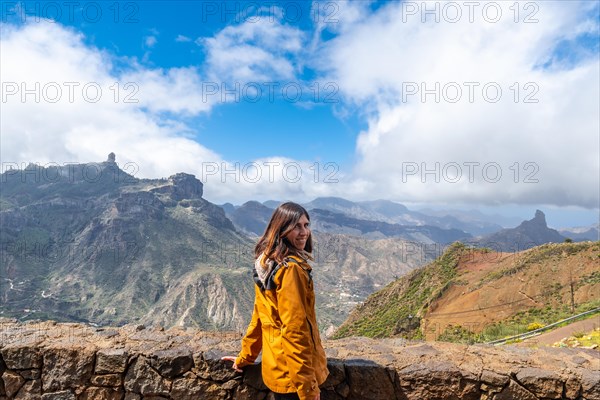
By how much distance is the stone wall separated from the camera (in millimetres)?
4086

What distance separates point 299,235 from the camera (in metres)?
3.29

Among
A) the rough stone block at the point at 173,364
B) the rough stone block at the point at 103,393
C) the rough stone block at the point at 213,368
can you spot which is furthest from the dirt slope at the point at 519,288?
the rough stone block at the point at 103,393

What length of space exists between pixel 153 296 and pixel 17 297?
5579 cm

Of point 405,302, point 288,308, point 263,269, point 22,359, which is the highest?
point 263,269

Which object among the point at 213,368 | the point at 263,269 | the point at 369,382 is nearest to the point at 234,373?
the point at 213,368

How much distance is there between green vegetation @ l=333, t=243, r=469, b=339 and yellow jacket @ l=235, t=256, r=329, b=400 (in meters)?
34.6

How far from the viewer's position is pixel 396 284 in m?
57.6

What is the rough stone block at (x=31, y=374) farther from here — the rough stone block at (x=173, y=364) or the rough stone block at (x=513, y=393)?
the rough stone block at (x=513, y=393)

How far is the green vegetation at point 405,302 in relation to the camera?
39750 millimetres

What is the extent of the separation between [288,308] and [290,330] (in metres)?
0.18

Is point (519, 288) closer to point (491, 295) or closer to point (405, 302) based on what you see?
point (491, 295)

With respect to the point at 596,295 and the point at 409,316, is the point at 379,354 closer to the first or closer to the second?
the point at 596,295

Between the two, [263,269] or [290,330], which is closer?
[290,330]

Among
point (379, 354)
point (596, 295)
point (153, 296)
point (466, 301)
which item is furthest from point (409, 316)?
point (153, 296)
